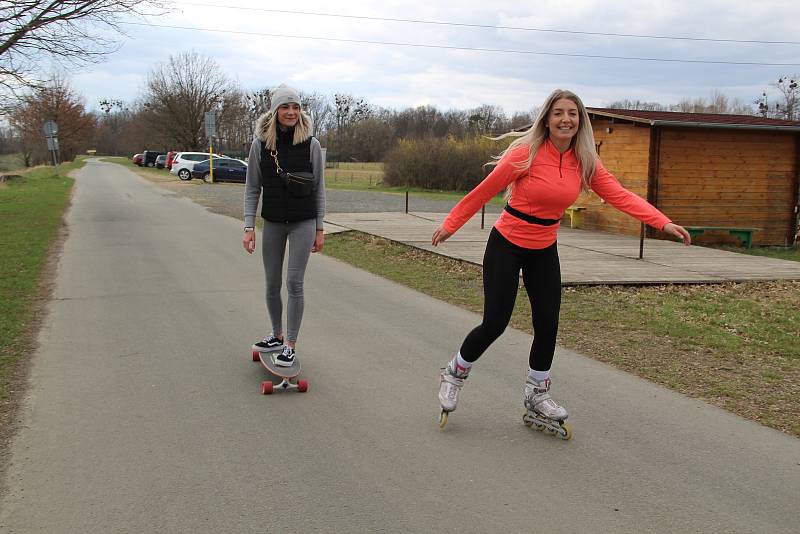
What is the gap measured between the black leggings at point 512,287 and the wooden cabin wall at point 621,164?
1276 cm

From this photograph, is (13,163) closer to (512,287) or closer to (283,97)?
(283,97)

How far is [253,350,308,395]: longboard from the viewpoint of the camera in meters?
4.99

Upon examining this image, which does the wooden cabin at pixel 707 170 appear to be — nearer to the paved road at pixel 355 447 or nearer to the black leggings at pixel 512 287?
the paved road at pixel 355 447

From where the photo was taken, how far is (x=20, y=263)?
11.0 m

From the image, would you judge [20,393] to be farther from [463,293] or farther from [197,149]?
[197,149]

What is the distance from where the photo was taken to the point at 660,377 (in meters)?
5.48

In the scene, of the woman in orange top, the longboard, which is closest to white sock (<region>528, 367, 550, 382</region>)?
the woman in orange top

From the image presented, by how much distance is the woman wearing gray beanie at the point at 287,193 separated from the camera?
5.14m

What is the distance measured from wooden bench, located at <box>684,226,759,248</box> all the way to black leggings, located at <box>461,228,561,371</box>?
13545 millimetres

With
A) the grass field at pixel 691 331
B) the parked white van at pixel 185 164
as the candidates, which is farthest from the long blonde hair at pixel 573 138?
the parked white van at pixel 185 164

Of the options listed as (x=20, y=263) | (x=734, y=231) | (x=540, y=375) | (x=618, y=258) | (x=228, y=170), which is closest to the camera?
(x=540, y=375)

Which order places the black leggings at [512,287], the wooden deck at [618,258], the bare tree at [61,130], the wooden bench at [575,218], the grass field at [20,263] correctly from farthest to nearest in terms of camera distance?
the bare tree at [61,130]
the wooden bench at [575,218]
the wooden deck at [618,258]
the grass field at [20,263]
the black leggings at [512,287]

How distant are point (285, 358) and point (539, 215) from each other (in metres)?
2.12

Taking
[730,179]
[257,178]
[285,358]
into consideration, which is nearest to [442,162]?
[730,179]
